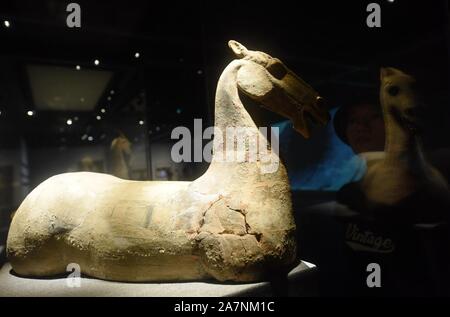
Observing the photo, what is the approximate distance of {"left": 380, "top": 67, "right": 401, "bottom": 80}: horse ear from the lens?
2.66 metres

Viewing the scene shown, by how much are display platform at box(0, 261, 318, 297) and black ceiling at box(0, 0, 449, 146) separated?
113cm

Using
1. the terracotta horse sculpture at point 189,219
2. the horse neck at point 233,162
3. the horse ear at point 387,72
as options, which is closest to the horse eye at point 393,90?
the horse ear at point 387,72

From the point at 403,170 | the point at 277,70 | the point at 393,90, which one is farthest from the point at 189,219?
the point at 393,90

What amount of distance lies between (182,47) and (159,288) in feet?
6.93

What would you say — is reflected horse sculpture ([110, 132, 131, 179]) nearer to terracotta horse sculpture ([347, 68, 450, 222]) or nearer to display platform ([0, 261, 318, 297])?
display platform ([0, 261, 318, 297])

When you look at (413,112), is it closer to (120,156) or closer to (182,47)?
(182,47)

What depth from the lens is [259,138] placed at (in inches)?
94.7

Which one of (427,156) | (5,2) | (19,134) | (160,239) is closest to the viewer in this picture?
(160,239)

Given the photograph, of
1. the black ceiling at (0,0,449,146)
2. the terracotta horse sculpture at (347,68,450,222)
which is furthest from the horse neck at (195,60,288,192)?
the terracotta horse sculpture at (347,68,450,222)
